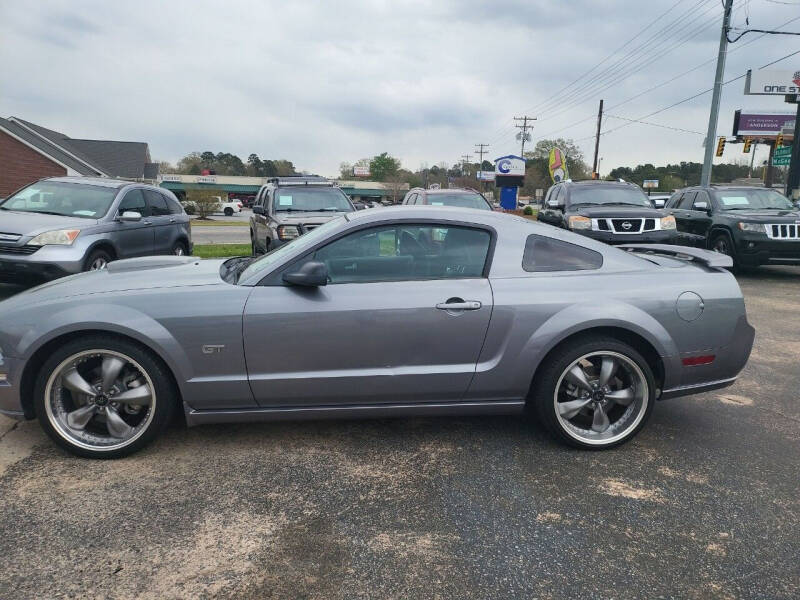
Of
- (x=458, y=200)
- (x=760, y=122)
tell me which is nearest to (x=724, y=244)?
(x=458, y=200)

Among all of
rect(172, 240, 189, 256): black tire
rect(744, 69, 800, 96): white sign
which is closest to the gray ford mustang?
rect(172, 240, 189, 256): black tire

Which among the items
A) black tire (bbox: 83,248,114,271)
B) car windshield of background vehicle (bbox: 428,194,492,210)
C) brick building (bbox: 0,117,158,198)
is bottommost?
black tire (bbox: 83,248,114,271)

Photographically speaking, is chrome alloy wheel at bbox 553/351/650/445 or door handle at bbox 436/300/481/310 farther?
chrome alloy wheel at bbox 553/351/650/445

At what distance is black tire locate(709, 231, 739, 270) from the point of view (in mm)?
10273

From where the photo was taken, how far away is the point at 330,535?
259 centimetres

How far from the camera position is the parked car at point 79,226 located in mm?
6910

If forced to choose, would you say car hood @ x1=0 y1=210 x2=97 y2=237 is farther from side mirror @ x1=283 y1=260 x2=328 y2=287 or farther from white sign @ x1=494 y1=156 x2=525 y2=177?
white sign @ x1=494 y1=156 x2=525 y2=177

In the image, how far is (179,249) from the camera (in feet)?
33.9

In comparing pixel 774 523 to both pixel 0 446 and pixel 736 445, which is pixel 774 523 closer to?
pixel 736 445

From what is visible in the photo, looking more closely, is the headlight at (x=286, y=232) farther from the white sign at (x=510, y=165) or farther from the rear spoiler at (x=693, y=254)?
the white sign at (x=510, y=165)

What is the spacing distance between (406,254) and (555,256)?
0.93 metres

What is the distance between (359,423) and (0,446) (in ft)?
7.08

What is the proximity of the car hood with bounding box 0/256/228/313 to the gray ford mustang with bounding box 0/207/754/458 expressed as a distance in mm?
21

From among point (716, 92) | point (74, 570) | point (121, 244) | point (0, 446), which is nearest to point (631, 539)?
point (74, 570)
